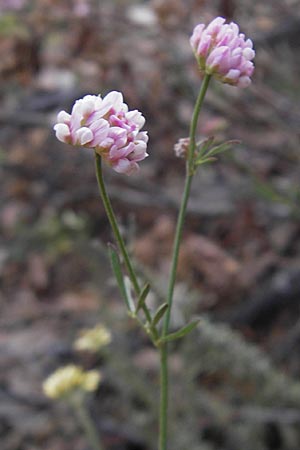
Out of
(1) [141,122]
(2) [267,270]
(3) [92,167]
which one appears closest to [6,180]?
(3) [92,167]

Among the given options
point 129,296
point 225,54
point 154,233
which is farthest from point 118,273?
point 154,233

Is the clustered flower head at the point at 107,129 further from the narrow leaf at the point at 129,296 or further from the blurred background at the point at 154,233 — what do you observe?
the blurred background at the point at 154,233

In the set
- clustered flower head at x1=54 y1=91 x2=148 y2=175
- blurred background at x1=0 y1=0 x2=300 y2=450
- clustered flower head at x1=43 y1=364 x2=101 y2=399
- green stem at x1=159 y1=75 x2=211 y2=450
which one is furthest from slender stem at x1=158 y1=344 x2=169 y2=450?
blurred background at x1=0 y1=0 x2=300 y2=450

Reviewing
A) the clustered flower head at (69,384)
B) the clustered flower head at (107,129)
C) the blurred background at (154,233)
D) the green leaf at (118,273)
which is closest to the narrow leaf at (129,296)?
the green leaf at (118,273)

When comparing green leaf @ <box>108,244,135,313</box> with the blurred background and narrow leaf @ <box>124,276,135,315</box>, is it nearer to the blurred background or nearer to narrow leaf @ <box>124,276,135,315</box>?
narrow leaf @ <box>124,276,135,315</box>

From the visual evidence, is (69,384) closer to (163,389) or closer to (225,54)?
(163,389)

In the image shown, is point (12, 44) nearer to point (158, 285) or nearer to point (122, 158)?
point (158, 285)
